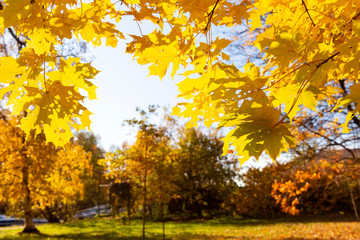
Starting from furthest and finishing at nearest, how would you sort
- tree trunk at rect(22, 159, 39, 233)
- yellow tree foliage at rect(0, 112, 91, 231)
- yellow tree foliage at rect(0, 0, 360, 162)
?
tree trunk at rect(22, 159, 39, 233), yellow tree foliage at rect(0, 112, 91, 231), yellow tree foliage at rect(0, 0, 360, 162)

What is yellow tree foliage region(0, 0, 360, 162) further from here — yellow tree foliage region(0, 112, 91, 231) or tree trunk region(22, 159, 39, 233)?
tree trunk region(22, 159, 39, 233)

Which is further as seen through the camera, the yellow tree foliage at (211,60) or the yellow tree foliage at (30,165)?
the yellow tree foliage at (30,165)

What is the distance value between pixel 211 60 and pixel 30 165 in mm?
9876

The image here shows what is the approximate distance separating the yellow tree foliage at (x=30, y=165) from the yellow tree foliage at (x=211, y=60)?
7192 millimetres

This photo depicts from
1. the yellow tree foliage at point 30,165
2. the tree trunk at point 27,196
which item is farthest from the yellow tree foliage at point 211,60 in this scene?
the tree trunk at point 27,196

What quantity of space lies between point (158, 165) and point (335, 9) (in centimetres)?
792

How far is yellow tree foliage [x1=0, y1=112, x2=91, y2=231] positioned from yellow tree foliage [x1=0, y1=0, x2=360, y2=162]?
719 cm

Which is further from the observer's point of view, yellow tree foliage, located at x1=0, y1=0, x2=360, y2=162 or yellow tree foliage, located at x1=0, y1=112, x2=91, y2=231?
yellow tree foliage, located at x1=0, y1=112, x2=91, y2=231

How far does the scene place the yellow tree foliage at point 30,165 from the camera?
28.2 ft

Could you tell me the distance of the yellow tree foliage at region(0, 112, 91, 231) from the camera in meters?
8.59

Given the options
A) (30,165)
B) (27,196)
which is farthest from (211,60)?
(27,196)

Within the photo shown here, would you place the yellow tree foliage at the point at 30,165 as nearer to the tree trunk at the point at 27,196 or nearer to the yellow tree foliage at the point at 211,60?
the tree trunk at the point at 27,196

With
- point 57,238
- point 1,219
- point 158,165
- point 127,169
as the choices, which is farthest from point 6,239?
point 1,219

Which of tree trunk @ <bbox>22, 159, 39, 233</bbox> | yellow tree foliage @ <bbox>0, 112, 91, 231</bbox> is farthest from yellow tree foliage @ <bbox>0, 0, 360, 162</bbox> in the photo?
tree trunk @ <bbox>22, 159, 39, 233</bbox>
